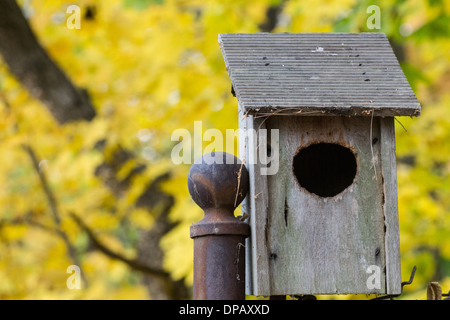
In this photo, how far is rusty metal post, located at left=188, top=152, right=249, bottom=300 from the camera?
189 centimetres

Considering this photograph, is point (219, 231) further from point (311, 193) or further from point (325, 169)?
point (325, 169)

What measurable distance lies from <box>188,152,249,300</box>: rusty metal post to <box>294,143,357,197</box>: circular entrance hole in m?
0.52

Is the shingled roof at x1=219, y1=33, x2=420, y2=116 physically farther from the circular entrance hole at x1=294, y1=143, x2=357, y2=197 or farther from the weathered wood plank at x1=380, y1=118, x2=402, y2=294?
the circular entrance hole at x1=294, y1=143, x2=357, y2=197

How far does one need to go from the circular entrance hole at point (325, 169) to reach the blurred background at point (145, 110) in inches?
32.4

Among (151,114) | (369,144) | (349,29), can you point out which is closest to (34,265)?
(151,114)

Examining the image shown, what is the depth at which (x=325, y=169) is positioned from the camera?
2398 mm

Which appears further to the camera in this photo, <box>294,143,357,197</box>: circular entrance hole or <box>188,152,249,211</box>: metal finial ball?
<box>294,143,357,197</box>: circular entrance hole

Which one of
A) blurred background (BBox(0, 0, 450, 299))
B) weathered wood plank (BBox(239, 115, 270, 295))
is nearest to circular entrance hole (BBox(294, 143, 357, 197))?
weathered wood plank (BBox(239, 115, 270, 295))

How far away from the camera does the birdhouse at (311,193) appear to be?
6.12 feet

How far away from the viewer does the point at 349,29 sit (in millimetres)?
2963

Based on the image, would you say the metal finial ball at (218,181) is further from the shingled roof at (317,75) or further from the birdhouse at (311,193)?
the shingled roof at (317,75)

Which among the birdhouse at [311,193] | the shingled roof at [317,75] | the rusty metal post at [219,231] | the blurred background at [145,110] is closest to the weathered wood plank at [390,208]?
the birdhouse at [311,193]
